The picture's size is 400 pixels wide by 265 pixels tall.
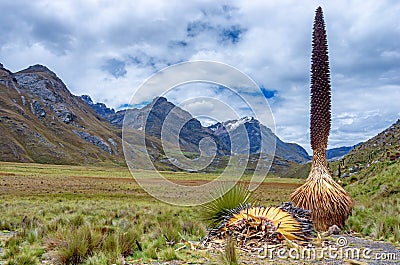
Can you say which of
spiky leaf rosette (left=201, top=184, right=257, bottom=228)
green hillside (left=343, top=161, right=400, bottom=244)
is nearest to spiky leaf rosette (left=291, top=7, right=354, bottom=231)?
green hillside (left=343, top=161, right=400, bottom=244)

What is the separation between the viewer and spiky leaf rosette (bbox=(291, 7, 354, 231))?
8.21 meters

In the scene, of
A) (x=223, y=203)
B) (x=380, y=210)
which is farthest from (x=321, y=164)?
(x=380, y=210)

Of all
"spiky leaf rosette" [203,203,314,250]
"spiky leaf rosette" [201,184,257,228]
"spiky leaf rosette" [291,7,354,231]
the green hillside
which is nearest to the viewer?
"spiky leaf rosette" [203,203,314,250]

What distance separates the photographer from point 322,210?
8219 mm

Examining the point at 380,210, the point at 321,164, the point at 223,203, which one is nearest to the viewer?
the point at 321,164

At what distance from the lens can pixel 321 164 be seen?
862 cm

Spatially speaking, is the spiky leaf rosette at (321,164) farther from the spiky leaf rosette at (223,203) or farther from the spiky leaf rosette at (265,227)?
the spiky leaf rosette at (223,203)

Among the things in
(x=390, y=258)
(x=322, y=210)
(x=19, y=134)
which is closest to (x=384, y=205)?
(x=322, y=210)

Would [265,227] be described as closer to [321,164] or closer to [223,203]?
[223,203]

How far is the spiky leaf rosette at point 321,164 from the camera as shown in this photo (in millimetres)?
8211

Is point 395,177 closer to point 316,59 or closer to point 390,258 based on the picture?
point 316,59

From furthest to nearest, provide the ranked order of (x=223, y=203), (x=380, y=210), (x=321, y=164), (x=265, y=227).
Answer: (x=380, y=210) → (x=223, y=203) → (x=321, y=164) → (x=265, y=227)

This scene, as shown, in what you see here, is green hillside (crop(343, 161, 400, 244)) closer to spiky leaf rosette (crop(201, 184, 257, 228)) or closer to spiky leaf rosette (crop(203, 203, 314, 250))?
spiky leaf rosette (crop(203, 203, 314, 250))

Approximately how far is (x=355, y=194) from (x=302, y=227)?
37.8 feet
